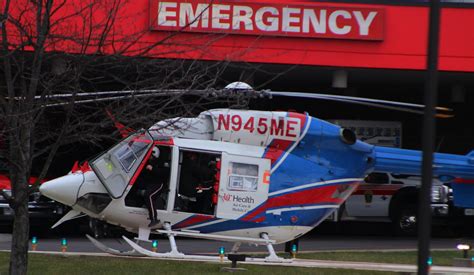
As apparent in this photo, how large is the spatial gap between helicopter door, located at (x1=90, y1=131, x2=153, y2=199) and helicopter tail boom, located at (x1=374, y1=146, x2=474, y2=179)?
154 inches

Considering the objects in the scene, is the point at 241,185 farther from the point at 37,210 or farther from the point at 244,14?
the point at 37,210

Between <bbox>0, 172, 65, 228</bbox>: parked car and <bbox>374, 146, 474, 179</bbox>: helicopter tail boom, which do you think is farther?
<bbox>0, 172, 65, 228</bbox>: parked car

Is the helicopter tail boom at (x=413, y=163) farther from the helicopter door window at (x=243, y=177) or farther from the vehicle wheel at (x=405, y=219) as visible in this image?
the vehicle wheel at (x=405, y=219)

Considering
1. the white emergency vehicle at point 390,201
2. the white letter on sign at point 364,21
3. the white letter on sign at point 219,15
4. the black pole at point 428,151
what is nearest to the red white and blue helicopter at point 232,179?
the white letter on sign at point 219,15

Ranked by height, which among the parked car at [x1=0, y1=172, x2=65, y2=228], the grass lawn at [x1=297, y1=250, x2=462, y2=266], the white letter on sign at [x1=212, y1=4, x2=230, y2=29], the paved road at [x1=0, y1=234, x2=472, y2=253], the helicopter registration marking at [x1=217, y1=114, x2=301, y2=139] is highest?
the white letter on sign at [x1=212, y1=4, x2=230, y2=29]

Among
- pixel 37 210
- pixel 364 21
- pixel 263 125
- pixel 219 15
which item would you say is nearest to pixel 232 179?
pixel 263 125

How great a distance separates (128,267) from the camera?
38.5 feet

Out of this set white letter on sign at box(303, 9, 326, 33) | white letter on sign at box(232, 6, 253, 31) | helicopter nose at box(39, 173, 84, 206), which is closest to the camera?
helicopter nose at box(39, 173, 84, 206)

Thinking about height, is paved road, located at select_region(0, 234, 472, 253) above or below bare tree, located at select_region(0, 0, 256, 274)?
below

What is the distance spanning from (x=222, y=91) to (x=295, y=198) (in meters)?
4.02

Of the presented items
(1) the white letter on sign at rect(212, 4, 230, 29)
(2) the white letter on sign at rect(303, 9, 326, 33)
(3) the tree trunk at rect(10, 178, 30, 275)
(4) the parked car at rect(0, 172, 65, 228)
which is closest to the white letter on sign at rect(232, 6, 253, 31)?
(1) the white letter on sign at rect(212, 4, 230, 29)

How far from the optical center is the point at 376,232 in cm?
2234

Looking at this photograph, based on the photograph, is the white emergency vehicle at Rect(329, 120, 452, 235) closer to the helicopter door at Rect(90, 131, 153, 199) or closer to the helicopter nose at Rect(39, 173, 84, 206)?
the helicopter door at Rect(90, 131, 153, 199)

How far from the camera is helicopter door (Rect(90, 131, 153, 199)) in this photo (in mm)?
12586
